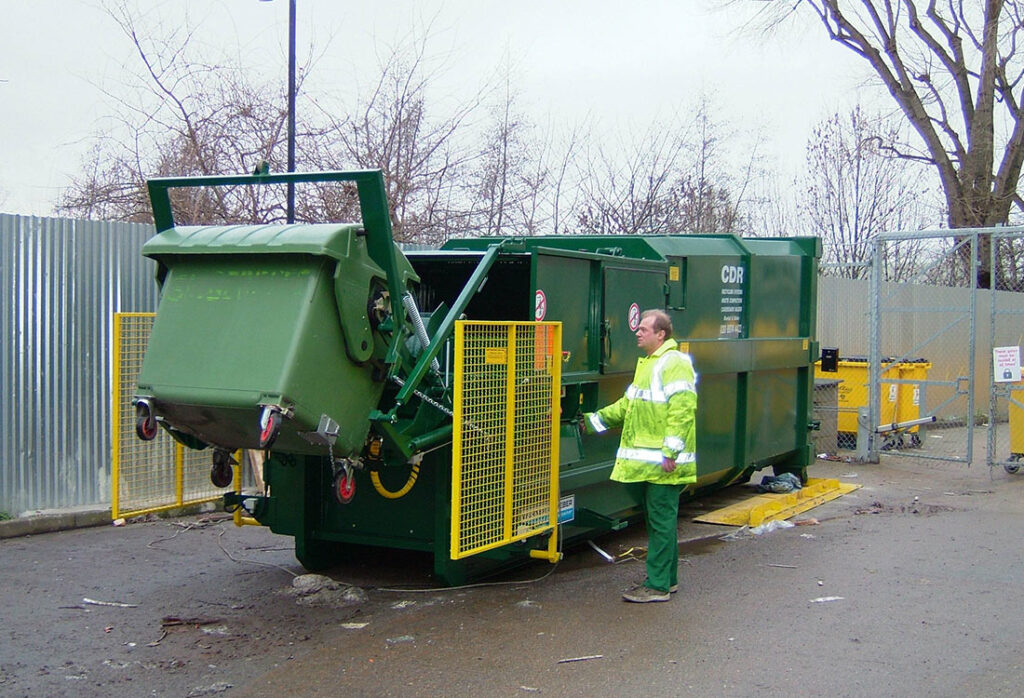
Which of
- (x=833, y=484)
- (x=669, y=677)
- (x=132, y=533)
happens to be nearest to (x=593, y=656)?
(x=669, y=677)

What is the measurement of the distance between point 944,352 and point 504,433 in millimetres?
14399

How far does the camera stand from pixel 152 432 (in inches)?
215

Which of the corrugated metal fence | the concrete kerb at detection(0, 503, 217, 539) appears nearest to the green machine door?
the concrete kerb at detection(0, 503, 217, 539)

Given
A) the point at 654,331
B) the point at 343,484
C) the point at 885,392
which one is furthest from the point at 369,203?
the point at 885,392

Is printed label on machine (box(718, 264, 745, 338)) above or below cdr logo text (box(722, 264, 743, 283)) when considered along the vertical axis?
below

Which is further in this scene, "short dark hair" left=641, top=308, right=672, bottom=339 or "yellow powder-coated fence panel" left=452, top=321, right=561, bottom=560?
"short dark hair" left=641, top=308, right=672, bottom=339

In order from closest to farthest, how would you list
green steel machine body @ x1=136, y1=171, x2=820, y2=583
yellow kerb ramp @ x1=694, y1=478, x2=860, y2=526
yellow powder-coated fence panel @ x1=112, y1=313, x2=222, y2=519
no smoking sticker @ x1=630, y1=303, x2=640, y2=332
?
1. green steel machine body @ x1=136, y1=171, x2=820, y2=583
2. yellow powder-coated fence panel @ x1=112, y1=313, x2=222, y2=519
3. no smoking sticker @ x1=630, y1=303, x2=640, y2=332
4. yellow kerb ramp @ x1=694, y1=478, x2=860, y2=526

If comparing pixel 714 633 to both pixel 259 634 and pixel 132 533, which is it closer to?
pixel 259 634

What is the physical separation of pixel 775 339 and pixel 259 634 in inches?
220

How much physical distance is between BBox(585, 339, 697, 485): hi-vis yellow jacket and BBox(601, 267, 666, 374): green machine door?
785 millimetres

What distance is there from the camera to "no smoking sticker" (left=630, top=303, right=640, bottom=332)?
24.7 feet

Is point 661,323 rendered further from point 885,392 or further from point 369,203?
point 885,392

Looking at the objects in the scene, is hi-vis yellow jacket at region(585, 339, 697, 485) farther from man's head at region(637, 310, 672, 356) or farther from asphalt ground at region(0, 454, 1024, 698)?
asphalt ground at region(0, 454, 1024, 698)

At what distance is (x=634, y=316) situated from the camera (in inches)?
297
